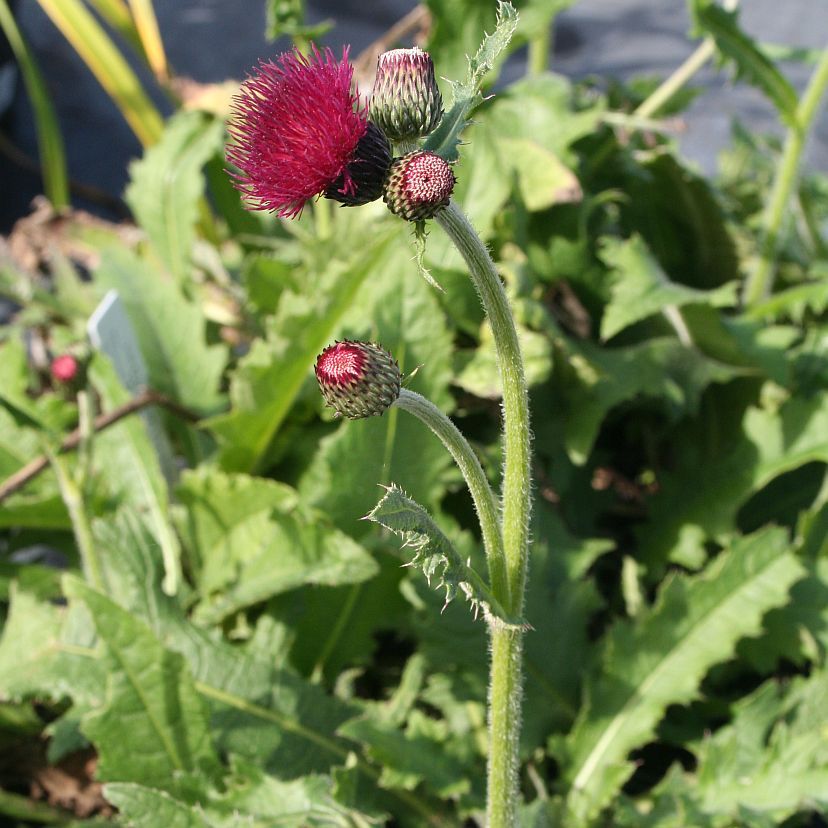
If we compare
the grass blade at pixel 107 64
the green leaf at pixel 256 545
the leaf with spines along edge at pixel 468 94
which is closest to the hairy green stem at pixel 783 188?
the green leaf at pixel 256 545

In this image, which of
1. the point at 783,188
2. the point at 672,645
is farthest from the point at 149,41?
the point at 672,645

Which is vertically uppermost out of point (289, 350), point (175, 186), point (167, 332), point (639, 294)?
point (175, 186)

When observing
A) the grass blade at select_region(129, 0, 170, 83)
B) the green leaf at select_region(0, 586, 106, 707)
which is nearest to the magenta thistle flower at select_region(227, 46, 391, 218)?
the green leaf at select_region(0, 586, 106, 707)

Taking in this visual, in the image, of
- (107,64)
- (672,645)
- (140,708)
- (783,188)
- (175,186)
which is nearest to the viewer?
(140,708)

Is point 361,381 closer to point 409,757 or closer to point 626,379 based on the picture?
point 409,757

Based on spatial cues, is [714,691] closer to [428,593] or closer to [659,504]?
[659,504]

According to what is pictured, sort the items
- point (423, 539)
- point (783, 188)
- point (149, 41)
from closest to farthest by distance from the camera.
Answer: point (423, 539) < point (783, 188) < point (149, 41)
